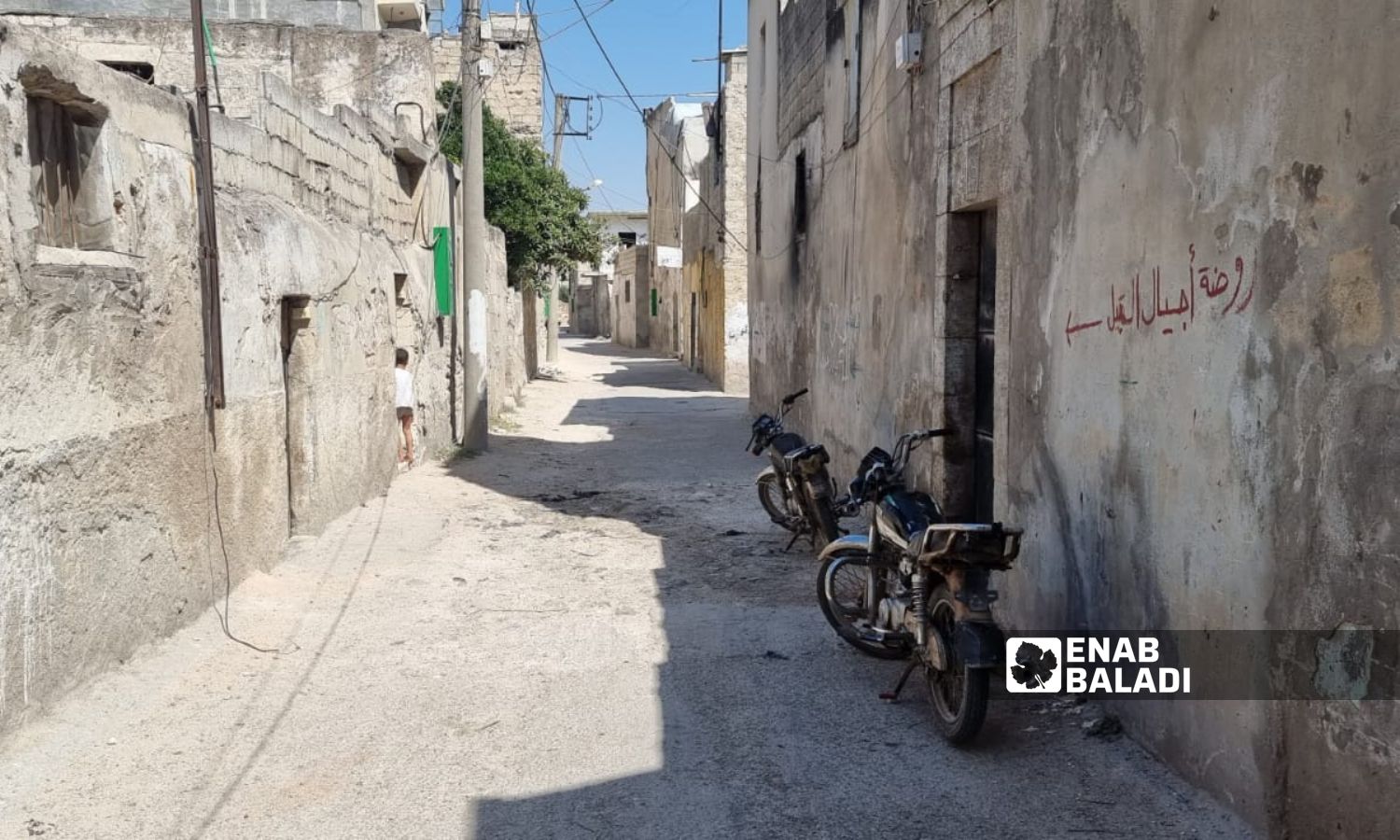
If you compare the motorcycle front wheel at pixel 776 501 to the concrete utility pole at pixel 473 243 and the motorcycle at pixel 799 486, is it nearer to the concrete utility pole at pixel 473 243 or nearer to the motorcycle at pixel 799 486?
the motorcycle at pixel 799 486

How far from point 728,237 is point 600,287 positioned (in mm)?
40059

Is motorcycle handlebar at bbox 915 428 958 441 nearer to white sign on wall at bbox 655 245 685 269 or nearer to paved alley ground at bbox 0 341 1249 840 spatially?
paved alley ground at bbox 0 341 1249 840

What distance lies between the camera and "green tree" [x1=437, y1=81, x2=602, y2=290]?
21.7 metres

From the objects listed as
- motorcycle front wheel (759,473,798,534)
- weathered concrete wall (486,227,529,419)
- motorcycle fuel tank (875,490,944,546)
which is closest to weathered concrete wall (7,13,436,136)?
weathered concrete wall (486,227,529,419)

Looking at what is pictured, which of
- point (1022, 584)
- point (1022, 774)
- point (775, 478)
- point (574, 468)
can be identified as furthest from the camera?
point (574, 468)

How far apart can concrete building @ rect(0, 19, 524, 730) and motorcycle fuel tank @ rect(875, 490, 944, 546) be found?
332cm

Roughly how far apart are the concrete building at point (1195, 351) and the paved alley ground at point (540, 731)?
533 mm

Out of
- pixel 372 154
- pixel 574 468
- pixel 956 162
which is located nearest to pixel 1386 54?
pixel 956 162

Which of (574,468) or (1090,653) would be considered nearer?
(1090,653)

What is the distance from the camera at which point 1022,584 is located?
5363 millimetres

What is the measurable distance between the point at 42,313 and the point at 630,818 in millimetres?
2887

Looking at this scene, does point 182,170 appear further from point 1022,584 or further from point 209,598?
point 1022,584

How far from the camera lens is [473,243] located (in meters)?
13.1

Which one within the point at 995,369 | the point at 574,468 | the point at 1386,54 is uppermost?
the point at 1386,54
